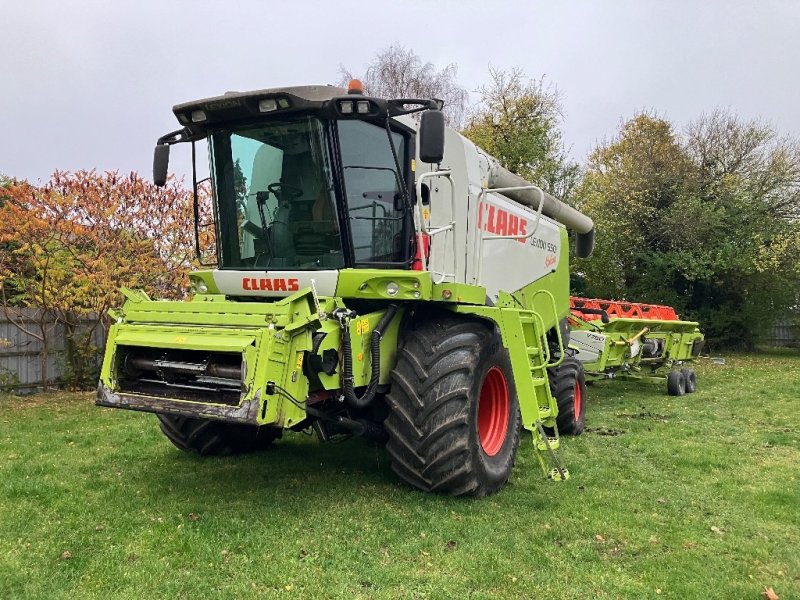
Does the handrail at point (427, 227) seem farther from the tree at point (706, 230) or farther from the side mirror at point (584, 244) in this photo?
the tree at point (706, 230)

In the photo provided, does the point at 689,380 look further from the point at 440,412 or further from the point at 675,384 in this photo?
the point at 440,412

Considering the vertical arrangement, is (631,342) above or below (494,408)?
below

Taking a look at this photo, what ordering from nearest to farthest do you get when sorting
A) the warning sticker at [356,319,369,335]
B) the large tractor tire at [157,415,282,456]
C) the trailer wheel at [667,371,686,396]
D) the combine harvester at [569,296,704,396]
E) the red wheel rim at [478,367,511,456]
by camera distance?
the warning sticker at [356,319,369,335] < the red wheel rim at [478,367,511,456] < the large tractor tire at [157,415,282,456] < the combine harvester at [569,296,704,396] < the trailer wheel at [667,371,686,396]

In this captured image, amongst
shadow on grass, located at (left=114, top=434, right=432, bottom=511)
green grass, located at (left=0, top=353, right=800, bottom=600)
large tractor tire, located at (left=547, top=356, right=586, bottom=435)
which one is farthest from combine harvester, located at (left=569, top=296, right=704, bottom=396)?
shadow on grass, located at (left=114, top=434, right=432, bottom=511)

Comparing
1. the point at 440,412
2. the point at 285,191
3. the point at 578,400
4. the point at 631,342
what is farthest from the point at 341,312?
the point at 631,342

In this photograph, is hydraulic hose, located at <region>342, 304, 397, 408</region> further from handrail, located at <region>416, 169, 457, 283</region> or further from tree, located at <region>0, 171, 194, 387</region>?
tree, located at <region>0, 171, 194, 387</region>

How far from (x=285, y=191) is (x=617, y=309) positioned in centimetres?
855

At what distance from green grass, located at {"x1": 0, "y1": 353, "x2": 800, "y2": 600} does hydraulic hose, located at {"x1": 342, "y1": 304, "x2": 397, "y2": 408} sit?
2.58ft

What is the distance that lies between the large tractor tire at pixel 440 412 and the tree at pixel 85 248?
7234 mm

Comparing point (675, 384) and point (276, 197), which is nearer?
point (276, 197)

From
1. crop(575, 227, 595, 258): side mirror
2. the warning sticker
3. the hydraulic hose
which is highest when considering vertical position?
crop(575, 227, 595, 258): side mirror

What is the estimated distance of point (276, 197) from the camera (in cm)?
508

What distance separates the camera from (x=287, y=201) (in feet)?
16.6

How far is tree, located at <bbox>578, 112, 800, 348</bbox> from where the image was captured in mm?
19922
